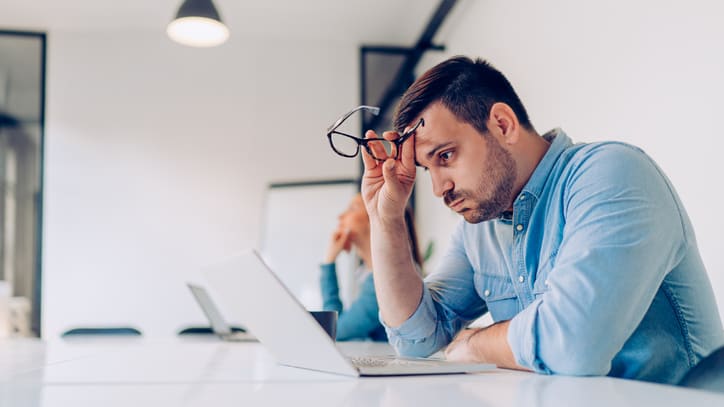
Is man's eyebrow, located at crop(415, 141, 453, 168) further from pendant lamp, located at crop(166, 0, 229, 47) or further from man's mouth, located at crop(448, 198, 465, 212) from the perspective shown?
pendant lamp, located at crop(166, 0, 229, 47)

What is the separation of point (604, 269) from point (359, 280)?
2.17 meters

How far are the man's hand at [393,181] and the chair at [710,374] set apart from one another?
77 cm

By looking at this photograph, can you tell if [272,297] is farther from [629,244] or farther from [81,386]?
[629,244]

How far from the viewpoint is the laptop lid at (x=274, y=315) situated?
944 millimetres

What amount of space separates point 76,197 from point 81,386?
4.79 metres

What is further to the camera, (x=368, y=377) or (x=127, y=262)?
(x=127, y=262)

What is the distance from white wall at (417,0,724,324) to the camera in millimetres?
2000

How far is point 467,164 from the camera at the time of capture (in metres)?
1.44

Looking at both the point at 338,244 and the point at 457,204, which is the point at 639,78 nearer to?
the point at 457,204

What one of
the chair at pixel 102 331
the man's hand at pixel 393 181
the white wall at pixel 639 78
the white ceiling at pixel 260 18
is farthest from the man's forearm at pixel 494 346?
the white ceiling at pixel 260 18

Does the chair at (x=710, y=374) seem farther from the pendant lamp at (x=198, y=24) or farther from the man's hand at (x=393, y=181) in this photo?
the pendant lamp at (x=198, y=24)

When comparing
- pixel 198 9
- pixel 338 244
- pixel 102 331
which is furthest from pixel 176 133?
pixel 338 244

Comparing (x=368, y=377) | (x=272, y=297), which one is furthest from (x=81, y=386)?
(x=368, y=377)

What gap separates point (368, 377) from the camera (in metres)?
0.95
